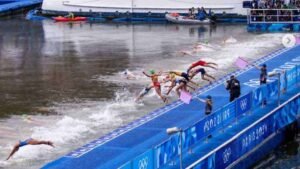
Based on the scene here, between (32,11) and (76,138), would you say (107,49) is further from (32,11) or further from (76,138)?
(32,11)

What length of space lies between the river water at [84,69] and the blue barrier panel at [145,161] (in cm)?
458

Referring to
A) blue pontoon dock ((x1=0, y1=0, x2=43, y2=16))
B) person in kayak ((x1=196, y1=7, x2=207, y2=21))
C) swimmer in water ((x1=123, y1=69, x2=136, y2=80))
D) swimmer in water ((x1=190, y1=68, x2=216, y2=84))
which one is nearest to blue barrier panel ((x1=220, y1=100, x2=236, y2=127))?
swimmer in water ((x1=190, y1=68, x2=216, y2=84))

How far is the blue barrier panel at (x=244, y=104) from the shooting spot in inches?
757

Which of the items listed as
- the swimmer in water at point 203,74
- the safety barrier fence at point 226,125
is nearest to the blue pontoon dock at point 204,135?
the safety barrier fence at point 226,125

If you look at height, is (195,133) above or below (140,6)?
below

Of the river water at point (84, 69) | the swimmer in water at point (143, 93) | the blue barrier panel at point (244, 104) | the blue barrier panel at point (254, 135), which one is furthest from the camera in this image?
the swimmer in water at point (143, 93)

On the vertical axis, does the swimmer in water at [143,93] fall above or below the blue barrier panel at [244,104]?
below

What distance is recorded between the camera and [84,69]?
109 ft

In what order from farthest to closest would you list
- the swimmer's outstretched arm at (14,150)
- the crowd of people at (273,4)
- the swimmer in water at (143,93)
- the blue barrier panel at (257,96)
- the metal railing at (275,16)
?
the crowd of people at (273,4)
the metal railing at (275,16)
the swimmer in water at (143,93)
the blue barrier panel at (257,96)
the swimmer's outstretched arm at (14,150)

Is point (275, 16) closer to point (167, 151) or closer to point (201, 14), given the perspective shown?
point (201, 14)

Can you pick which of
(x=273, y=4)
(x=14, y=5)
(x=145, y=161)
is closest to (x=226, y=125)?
(x=145, y=161)

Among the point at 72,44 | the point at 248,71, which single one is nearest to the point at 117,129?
the point at 248,71

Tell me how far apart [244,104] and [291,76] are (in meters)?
4.10

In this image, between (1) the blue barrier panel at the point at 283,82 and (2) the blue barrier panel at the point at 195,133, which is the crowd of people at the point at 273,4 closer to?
(1) the blue barrier panel at the point at 283,82
